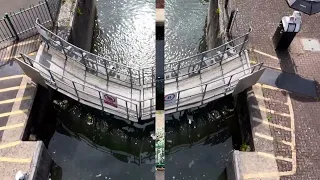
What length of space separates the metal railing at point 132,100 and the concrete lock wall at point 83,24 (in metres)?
2.85

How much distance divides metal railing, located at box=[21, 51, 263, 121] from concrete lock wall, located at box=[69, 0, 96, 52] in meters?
2.85

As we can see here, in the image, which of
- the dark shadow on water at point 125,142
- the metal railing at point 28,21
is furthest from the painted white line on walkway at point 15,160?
the metal railing at point 28,21

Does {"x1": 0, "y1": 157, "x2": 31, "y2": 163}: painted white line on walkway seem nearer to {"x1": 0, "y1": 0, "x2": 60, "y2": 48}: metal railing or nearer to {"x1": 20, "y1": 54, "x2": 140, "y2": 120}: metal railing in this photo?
{"x1": 20, "y1": 54, "x2": 140, "y2": 120}: metal railing

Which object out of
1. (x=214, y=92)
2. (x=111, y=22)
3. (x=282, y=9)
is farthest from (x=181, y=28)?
(x=214, y=92)

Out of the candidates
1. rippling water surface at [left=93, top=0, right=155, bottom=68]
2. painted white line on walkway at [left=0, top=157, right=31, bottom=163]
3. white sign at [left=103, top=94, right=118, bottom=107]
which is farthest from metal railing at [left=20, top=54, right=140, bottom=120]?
rippling water surface at [left=93, top=0, right=155, bottom=68]

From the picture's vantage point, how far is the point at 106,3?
2262cm

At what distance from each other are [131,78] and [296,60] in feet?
26.4

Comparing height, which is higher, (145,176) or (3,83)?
(3,83)

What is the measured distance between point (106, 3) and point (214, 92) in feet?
36.8

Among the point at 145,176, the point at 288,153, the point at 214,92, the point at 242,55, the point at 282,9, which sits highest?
the point at 282,9

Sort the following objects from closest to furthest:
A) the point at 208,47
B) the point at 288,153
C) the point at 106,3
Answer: the point at 288,153
the point at 208,47
the point at 106,3

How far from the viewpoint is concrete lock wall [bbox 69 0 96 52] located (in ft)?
58.0

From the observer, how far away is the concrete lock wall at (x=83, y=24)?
1767 cm

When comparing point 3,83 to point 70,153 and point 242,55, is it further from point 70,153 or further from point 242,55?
point 242,55
